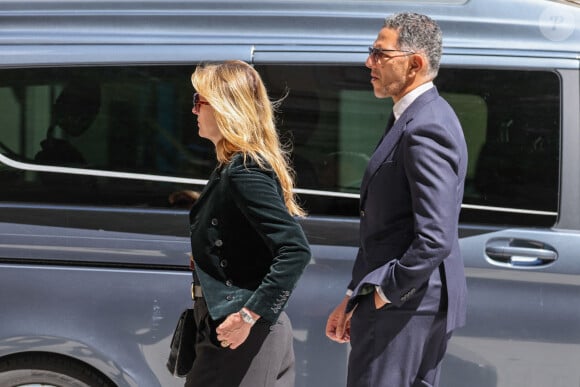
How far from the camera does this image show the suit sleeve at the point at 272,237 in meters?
2.29

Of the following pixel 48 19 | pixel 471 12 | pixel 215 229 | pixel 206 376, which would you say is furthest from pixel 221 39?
pixel 206 376

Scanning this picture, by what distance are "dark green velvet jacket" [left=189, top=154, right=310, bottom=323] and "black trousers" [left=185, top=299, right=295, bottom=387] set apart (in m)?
0.09

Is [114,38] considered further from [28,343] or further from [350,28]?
[28,343]

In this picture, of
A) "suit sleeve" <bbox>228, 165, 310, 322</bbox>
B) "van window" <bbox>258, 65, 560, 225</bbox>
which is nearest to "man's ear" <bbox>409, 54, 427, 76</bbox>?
"suit sleeve" <bbox>228, 165, 310, 322</bbox>

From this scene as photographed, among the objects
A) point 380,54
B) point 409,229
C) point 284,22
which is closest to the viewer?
point 409,229

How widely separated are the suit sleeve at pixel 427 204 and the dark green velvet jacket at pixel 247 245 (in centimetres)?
26

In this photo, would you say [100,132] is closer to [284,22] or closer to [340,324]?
[284,22]

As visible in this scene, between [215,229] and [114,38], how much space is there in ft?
4.11

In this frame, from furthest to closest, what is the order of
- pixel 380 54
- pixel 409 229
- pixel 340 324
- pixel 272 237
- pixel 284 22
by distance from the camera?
pixel 284 22 < pixel 340 324 < pixel 380 54 < pixel 409 229 < pixel 272 237

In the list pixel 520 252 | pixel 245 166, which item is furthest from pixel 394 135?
pixel 520 252

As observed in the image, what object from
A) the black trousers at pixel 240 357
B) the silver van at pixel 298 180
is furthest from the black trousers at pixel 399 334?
the silver van at pixel 298 180

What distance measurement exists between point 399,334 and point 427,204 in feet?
1.24

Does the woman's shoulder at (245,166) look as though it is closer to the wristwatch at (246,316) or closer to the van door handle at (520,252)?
the wristwatch at (246,316)

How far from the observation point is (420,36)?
2443 mm
